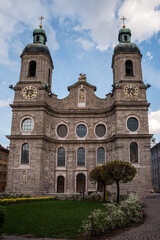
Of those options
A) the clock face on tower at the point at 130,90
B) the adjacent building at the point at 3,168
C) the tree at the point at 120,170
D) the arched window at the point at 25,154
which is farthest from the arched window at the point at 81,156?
the adjacent building at the point at 3,168

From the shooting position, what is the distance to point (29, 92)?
38.2m

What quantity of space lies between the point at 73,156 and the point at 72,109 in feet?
27.1

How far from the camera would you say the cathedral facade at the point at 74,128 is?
3400 cm

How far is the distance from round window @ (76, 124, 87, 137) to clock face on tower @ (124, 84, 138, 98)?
9.20 m

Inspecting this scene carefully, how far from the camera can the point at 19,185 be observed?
33312 millimetres

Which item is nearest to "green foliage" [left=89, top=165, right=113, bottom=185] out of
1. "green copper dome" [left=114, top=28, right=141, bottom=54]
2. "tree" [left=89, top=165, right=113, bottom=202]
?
"tree" [left=89, top=165, right=113, bottom=202]

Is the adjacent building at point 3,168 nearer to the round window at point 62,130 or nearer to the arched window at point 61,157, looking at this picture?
the arched window at point 61,157

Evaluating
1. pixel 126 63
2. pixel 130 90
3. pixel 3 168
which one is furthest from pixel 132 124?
pixel 3 168

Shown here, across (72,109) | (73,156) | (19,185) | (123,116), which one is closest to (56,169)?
(73,156)

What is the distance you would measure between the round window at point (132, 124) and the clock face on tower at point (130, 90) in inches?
164

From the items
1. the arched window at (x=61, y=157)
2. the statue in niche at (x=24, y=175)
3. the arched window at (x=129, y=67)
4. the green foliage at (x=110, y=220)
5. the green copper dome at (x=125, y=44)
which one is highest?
the green copper dome at (x=125, y=44)

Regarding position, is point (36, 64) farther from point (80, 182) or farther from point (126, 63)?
point (80, 182)

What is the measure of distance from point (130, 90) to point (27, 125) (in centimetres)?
1797

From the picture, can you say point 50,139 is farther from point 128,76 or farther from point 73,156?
point 128,76
